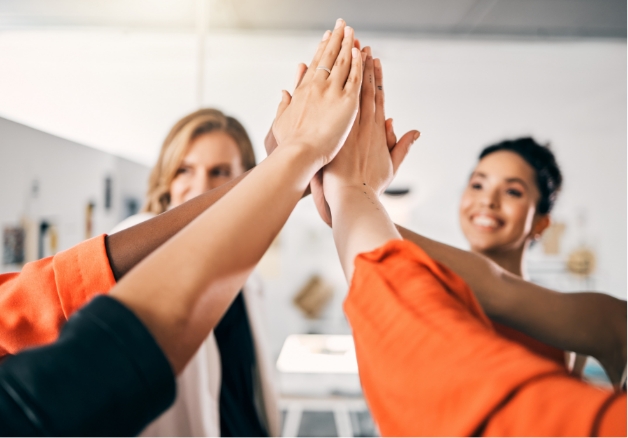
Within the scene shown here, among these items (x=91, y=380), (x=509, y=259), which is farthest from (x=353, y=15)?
(x=91, y=380)

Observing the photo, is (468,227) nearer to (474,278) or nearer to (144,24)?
(474,278)

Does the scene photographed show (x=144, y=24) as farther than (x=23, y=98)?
Yes

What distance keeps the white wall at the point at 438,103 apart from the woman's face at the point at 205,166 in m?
0.95

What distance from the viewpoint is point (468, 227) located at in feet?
3.67

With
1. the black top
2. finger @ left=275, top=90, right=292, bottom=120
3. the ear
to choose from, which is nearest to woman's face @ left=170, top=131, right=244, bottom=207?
the black top

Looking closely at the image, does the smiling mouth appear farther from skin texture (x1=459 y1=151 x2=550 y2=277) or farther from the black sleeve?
the black sleeve

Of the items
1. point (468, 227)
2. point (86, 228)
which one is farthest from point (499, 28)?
point (86, 228)

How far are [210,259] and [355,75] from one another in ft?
1.15

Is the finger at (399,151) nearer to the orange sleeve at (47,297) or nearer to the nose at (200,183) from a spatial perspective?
the orange sleeve at (47,297)

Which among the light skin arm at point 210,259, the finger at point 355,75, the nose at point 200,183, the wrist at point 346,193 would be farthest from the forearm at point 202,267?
Result: the nose at point 200,183

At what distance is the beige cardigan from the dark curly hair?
0.86m

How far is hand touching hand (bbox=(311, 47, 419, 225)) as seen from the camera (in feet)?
1.53

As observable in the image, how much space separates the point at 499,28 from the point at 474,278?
6.35 ft

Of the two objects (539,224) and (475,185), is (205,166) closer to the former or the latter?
(475,185)
